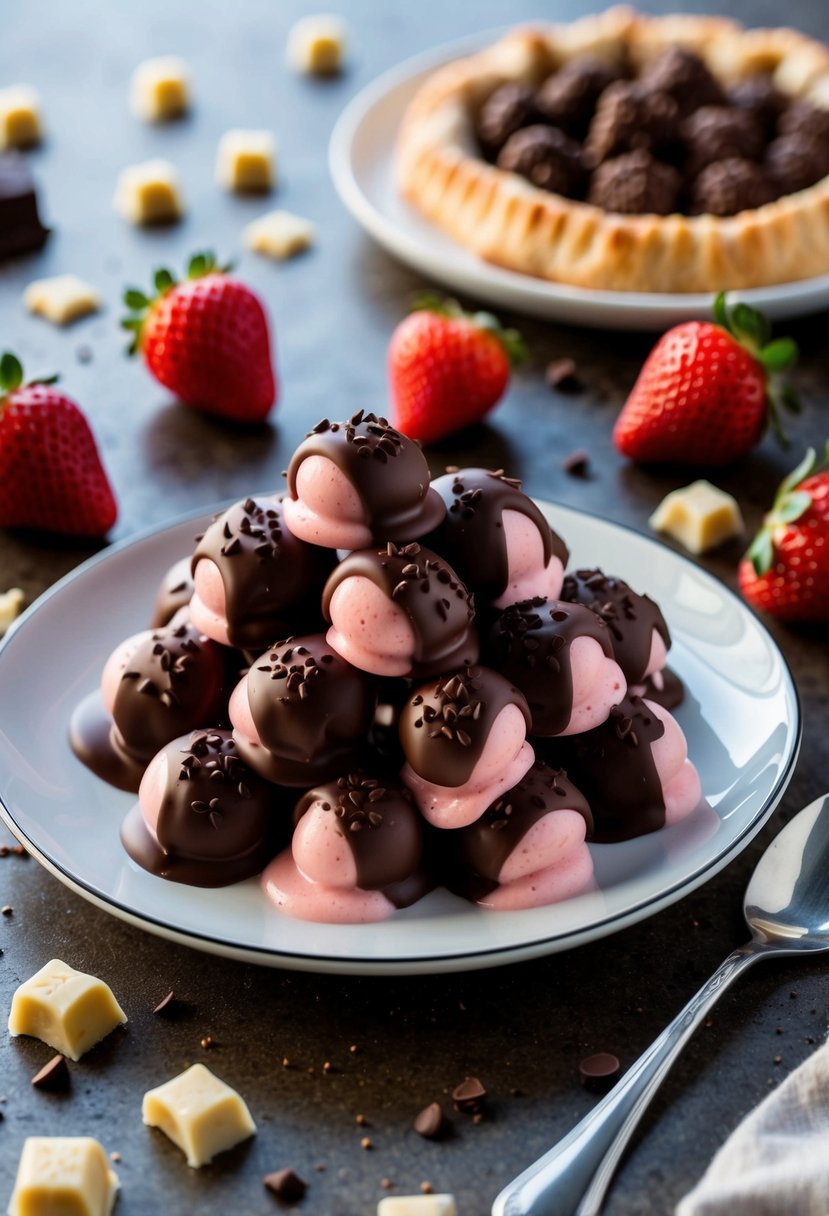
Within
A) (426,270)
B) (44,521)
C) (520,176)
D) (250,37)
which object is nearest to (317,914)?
(44,521)

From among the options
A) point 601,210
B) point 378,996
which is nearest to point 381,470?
point 378,996

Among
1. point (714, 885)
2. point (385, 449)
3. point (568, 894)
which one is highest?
point (385, 449)

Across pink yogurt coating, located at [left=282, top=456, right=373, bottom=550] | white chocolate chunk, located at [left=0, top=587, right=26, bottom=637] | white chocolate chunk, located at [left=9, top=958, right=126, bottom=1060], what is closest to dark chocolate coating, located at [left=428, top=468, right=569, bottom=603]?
pink yogurt coating, located at [left=282, top=456, right=373, bottom=550]

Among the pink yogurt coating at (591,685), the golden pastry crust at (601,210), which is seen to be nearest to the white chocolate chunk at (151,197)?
the golden pastry crust at (601,210)

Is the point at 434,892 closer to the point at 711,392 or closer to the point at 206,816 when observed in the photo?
the point at 206,816

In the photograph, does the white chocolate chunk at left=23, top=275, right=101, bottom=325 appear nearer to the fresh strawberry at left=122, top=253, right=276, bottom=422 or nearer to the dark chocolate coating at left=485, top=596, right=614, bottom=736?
the fresh strawberry at left=122, top=253, right=276, bottom=422

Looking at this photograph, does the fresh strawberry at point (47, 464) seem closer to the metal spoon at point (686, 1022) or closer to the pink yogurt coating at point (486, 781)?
the pink yogurt coating at point (486, 781)

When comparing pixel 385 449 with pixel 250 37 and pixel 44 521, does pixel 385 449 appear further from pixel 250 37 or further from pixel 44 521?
pixel 250 37
